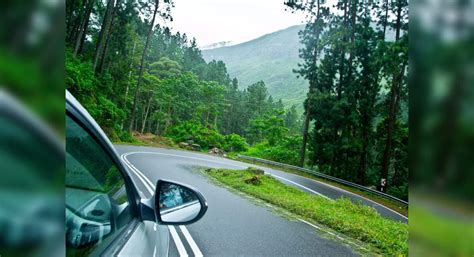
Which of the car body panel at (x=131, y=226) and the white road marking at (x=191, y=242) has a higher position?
the car body panel at (x=131, y=226)

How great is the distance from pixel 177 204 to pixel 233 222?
0.92 m

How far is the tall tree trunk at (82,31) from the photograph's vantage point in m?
1.41

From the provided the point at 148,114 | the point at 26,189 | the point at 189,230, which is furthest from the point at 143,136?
the point at 26,189

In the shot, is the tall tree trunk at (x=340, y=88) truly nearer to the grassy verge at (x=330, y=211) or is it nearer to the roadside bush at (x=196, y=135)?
the grassy verge at (x=330, y=211)

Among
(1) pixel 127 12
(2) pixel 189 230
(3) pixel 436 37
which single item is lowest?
(2) pixel 189 230

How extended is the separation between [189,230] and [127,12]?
1130mm

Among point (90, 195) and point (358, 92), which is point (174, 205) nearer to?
point (90, 195)

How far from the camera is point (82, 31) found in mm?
1417

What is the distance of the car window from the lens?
622mm

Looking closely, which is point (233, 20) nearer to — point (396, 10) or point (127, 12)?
point (127, 12)

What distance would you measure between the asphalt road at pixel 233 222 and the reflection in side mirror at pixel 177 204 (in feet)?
2.49

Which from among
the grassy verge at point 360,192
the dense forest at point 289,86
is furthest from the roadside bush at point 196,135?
the grassy verge at point 360,192

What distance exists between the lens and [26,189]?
366 millimetres

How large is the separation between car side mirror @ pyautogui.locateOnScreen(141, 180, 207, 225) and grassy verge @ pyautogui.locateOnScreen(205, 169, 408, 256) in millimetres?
940
